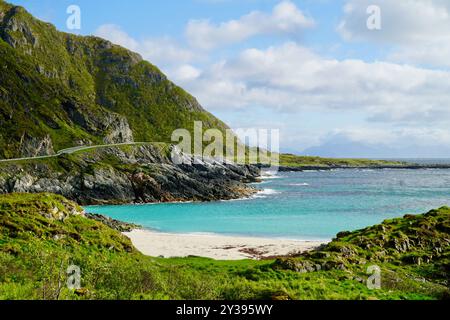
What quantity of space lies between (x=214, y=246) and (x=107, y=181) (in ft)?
221

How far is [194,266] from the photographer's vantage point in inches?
1446

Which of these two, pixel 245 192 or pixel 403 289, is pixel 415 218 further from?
pixel 245 192

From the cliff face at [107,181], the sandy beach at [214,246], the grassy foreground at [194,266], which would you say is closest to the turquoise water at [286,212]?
the sandy beach at [214,246]

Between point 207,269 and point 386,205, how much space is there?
7581cm

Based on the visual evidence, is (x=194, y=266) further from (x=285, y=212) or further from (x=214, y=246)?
(x=285, y=212)

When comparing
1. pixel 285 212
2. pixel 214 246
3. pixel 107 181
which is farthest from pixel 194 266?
pixel 107 181

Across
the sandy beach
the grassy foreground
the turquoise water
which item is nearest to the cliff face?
the turquoise water

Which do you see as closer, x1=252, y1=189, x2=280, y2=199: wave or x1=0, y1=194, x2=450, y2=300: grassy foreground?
x1=0, y1=194, x2=450, y2=300: grassy foreground

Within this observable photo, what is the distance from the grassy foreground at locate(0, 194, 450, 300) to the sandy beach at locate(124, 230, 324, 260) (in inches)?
268

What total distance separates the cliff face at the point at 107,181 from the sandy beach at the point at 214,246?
48.8m

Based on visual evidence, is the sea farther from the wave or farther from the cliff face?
the cliff face

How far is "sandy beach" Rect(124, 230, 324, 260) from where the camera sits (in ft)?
163

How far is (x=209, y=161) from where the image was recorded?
527ft
